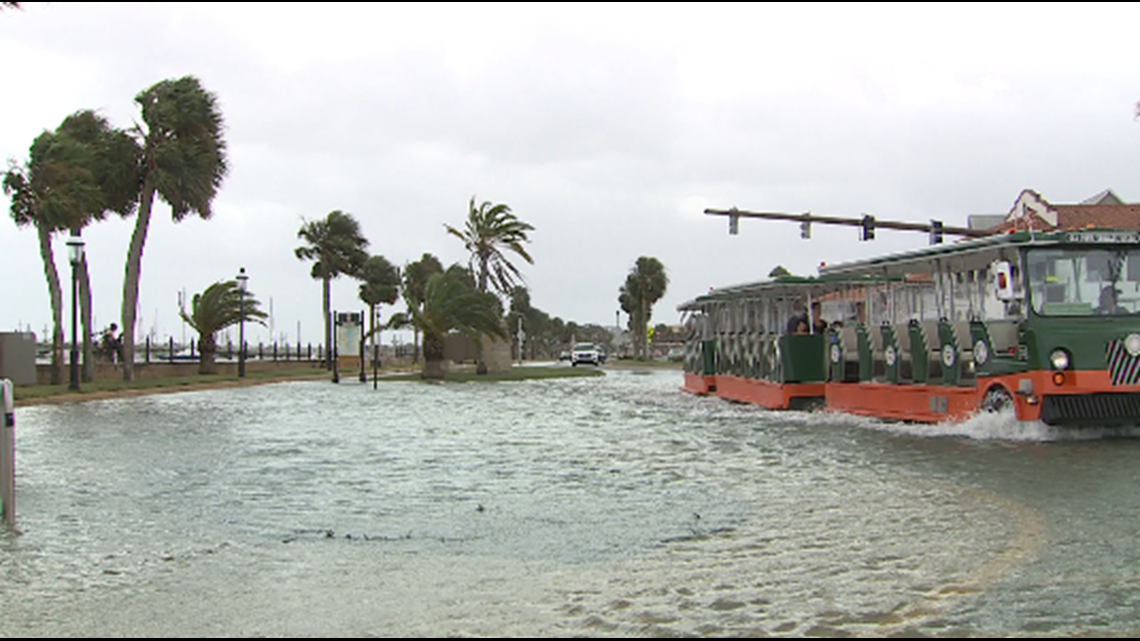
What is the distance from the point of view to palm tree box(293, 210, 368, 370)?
7181cm

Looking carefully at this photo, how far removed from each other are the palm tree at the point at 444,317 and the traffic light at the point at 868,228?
1623cm

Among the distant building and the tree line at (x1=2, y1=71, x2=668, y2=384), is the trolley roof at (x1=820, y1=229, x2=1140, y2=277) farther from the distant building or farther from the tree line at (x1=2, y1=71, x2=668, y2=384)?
the distant building

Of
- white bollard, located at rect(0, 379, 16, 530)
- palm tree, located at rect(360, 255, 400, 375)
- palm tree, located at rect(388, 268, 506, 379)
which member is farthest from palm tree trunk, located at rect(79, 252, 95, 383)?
palm tree, located at rect(360, 255, 400, 375)

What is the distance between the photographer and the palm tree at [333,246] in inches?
2827

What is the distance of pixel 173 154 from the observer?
3856 cm

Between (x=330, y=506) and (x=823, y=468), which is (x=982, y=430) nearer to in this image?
(x=823, y=468)

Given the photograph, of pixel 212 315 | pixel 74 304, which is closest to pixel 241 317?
pixel 212 315

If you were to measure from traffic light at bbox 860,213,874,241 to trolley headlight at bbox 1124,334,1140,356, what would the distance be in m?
20.6

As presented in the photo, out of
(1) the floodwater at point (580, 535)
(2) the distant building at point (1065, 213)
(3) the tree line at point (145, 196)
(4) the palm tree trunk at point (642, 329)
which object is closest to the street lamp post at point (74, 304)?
(3) the tree line at point (145, 196)

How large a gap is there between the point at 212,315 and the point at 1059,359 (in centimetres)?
3752

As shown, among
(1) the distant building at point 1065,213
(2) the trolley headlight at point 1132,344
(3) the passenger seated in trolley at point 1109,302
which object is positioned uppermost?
(1) the distant building at point 1065,213

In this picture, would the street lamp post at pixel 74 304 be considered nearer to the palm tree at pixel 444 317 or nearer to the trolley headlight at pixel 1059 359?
the palm tree at pixel 444 317

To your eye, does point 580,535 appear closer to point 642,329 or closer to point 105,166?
point 105,166

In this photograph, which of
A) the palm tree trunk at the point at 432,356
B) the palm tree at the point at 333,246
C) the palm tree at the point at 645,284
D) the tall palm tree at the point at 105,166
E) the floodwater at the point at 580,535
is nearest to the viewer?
the floodwater at the point at 580,535
